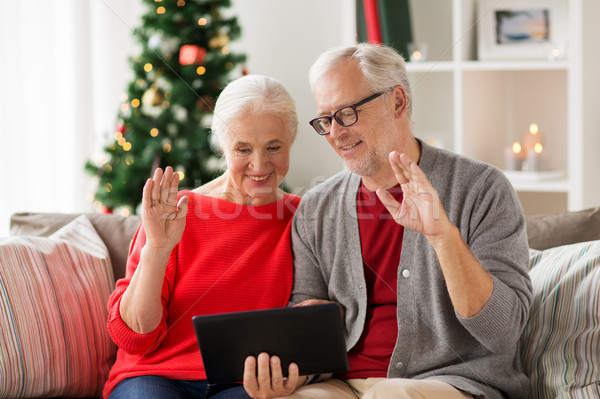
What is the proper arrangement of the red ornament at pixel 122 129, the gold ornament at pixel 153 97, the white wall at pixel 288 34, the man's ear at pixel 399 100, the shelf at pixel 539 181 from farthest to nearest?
1. the white wall at pixel 288 34
2. the red ornament at pixel 122 129
3. the gold ornament at pixel 153 97
4. the shelf at pixel 539 181
5. the man's ear at pixel 399 100

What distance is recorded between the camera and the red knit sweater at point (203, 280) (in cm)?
159

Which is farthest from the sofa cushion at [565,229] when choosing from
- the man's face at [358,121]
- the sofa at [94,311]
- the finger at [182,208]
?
the finger at [182,208]

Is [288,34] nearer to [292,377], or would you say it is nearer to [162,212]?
[162,212]

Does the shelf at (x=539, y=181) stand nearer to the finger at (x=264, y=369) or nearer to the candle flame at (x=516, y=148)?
Result: the candle flame at (x=516, y=148)

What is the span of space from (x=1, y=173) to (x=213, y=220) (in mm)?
1778

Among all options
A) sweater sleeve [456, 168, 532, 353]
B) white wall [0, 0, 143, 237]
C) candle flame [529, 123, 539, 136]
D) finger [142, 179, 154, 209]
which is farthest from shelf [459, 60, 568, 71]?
finger [142, 179, 154, 209]

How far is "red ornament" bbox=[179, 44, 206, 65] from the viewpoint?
9.48 ft

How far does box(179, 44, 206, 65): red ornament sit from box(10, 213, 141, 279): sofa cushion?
1.08m

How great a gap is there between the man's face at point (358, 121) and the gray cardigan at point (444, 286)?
10 cm

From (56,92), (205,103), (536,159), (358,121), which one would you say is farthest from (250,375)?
(56,92)

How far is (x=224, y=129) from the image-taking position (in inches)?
67.1

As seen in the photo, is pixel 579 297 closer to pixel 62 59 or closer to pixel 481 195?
pixel 481 195

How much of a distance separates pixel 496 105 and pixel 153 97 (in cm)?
151

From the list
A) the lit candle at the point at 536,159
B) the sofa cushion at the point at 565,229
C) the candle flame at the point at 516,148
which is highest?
the candle flame at the point at 516,148
